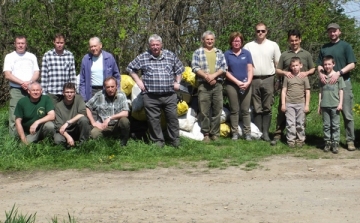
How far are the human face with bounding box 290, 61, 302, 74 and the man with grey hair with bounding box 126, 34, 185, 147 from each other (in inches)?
73.5

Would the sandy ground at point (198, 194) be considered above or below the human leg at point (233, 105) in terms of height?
below

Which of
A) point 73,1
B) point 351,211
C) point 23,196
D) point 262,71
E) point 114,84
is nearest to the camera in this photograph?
point 351,211

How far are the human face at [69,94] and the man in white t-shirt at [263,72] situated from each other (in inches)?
122

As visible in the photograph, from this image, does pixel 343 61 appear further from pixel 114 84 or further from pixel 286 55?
pixel 114 84

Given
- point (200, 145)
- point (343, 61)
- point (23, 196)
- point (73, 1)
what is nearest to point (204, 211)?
point (23, 196)

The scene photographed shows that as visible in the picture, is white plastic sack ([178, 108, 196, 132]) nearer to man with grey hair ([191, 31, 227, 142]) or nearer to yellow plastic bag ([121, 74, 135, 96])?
man with grey hair ([191, 31, 227, 142])

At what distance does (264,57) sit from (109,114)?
2.83 meters

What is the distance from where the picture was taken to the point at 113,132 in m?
10.3

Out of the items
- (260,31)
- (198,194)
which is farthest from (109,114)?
(198,194)

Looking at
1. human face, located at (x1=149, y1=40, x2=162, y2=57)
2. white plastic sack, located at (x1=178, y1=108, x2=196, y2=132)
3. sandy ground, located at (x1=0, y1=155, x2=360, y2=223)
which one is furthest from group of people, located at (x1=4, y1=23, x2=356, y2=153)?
sandy ground, located at (x1=0, y1=155, x2=360, y2=223)

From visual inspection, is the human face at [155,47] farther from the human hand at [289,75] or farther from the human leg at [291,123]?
the human leg at [291,123]

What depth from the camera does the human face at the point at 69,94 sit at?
396 inches

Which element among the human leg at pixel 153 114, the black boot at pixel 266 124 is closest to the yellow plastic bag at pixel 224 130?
the black boot at pixel 266 124

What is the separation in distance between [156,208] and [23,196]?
1.74 metres
